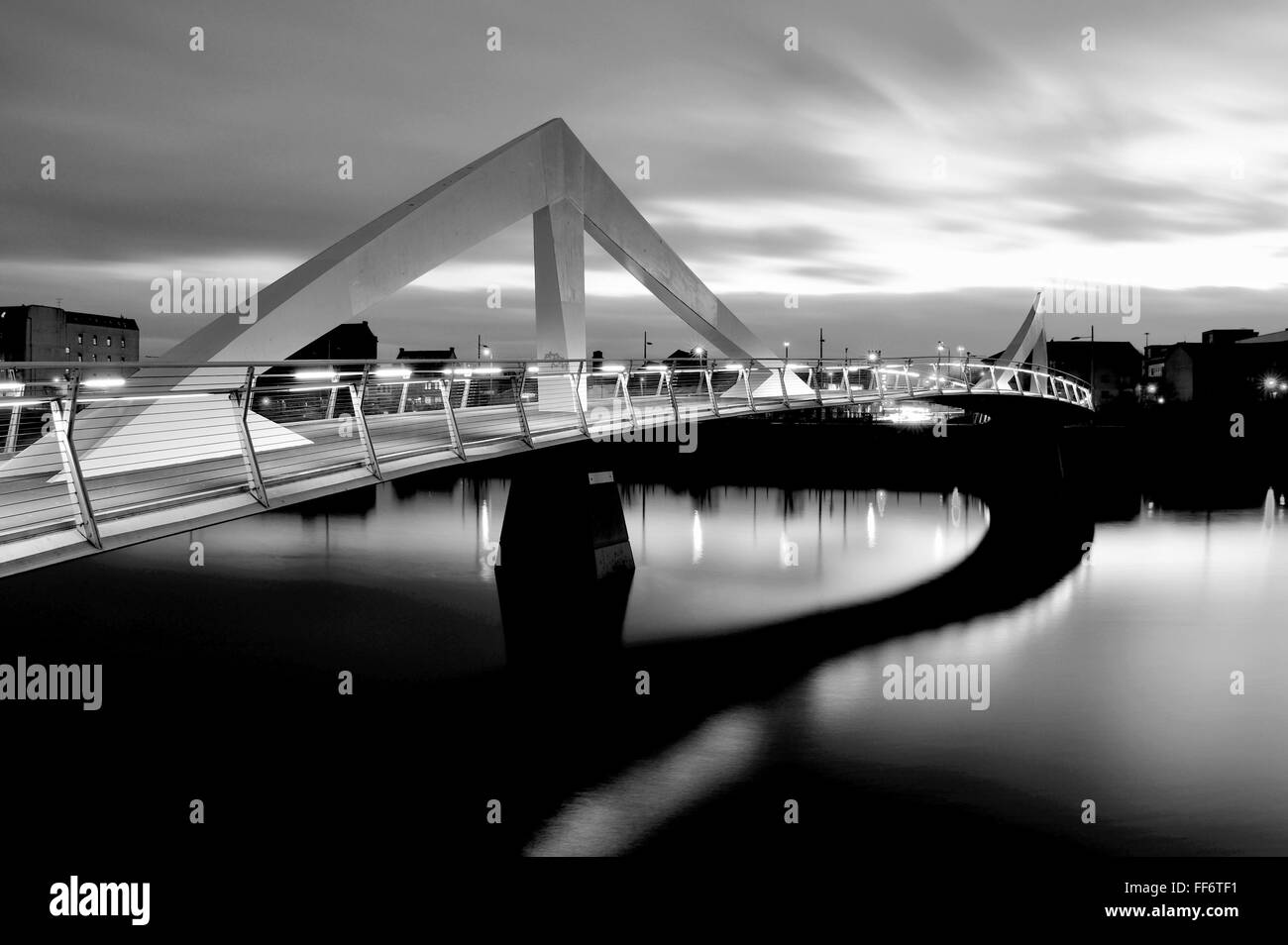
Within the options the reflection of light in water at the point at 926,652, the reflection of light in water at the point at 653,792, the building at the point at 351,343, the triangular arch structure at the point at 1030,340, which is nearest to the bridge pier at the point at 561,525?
the reflection of light in water at the point at 926,652

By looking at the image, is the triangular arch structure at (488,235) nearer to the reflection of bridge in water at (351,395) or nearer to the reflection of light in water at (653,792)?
the reflection of bridge in water at (351,395)

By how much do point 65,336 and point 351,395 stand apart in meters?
83.1

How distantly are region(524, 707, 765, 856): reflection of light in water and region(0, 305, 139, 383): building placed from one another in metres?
53.7

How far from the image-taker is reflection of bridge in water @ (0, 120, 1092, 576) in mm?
7949

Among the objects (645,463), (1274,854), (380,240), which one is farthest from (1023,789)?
(645,463)

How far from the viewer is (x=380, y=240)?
1590 centimetres

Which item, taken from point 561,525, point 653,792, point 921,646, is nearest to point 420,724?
point 653,792

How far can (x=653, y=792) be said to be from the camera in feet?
36.6

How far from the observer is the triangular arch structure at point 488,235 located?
47.7ft

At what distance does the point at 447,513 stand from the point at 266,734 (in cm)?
2424

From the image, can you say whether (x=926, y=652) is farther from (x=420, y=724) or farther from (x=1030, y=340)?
(x=1030, y=340)

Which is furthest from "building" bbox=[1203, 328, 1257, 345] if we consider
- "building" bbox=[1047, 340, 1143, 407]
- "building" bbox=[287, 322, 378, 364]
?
"building" bbox=[287, 322, 378, 364]
